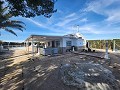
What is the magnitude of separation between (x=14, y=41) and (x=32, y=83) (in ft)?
152

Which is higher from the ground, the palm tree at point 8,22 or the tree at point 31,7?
the palm tree at point 8,22

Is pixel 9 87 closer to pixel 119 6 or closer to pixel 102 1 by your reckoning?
pixel 102 1

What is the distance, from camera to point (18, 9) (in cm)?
804

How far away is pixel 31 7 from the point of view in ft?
27.3

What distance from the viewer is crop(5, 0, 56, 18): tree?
7723 millimetres

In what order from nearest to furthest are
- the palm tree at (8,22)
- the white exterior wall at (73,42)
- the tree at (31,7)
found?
the tree at (31,7), the palm tree at (8,22), the white exterior wall at (73,42)

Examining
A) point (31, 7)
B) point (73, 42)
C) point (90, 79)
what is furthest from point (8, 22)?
point (73, 42)

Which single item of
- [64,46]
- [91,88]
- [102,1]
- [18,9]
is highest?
[102,1]

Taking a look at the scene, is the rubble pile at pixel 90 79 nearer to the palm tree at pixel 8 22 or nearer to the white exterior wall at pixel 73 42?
the palm tree at pixel 8 22

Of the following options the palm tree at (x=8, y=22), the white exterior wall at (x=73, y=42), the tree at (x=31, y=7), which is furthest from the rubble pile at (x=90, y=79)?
the white exterior wall at (x=73, y=42)

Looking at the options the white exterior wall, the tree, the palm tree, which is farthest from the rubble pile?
the white exterior wall

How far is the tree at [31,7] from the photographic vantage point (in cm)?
772

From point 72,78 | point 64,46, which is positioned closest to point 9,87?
point 72,78

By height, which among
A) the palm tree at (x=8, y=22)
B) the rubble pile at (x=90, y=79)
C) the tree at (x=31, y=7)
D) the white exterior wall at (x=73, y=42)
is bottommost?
the rubble pile at (x=90, y=79)
